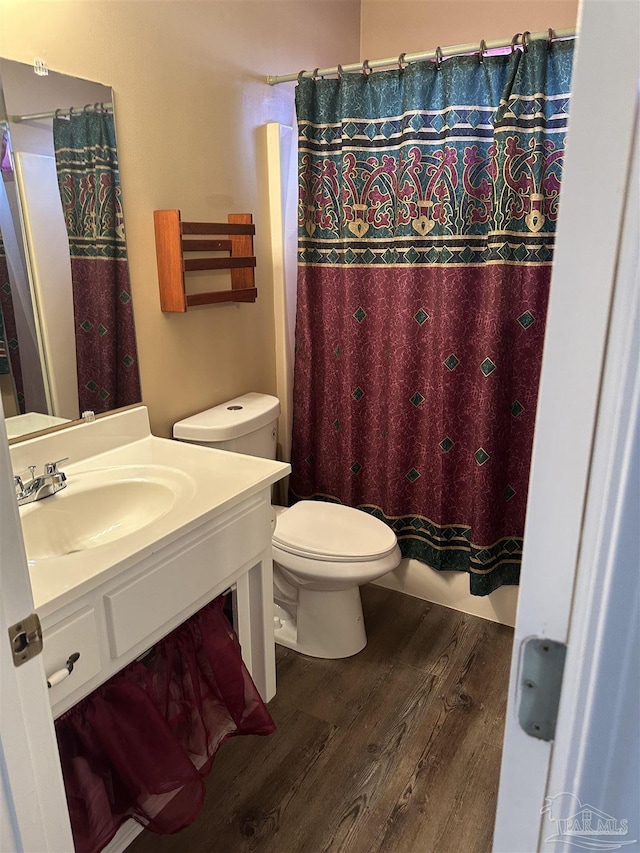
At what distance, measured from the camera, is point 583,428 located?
1.60 ft

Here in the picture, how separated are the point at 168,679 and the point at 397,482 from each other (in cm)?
125

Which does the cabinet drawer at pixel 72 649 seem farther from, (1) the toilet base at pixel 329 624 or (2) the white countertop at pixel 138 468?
(1) the toilet base at pixel 329 624

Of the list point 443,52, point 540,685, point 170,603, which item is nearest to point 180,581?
point 170,603

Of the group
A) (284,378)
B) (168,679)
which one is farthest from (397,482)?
(168,679)

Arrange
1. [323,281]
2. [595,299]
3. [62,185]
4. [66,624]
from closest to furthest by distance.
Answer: [595,299] → [66,624] → [62,185] → [323,281]

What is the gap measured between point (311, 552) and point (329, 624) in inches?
13.0

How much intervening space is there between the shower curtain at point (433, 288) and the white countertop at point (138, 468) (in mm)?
823

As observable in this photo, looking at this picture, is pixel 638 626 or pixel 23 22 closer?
pixel 638 626

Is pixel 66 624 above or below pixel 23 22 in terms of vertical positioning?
below

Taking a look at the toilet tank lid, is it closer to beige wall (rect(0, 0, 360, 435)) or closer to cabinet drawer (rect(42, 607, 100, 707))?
beige wall (rect(0, 0, 360, 435))

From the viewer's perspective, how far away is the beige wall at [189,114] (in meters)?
1.64

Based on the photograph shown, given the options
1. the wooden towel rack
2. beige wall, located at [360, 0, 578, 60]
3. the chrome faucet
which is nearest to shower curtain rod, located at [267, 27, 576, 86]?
beige wall, located at [360, 0, 578, 60]

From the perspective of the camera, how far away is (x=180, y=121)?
1944 mm

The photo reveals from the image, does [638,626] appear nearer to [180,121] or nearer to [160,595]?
[160,595]
